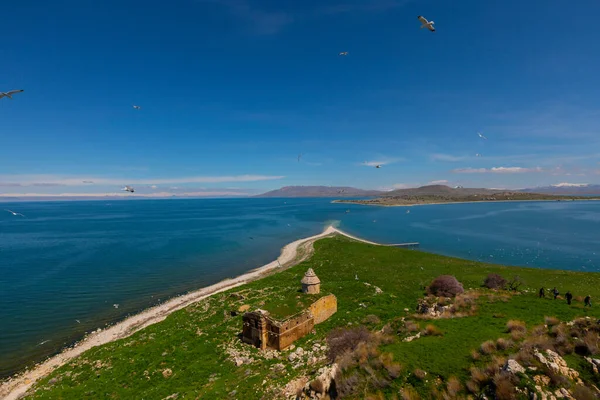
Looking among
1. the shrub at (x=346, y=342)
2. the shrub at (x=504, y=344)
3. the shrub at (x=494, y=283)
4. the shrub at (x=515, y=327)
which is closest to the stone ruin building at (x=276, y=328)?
the shrub at (x=346, y=342)

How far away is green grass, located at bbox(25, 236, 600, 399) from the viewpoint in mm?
15867

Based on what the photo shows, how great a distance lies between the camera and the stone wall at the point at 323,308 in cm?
2592

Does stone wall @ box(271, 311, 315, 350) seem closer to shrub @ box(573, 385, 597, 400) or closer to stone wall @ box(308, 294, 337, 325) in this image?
stone wall @ box(308, 294, 337, 325)

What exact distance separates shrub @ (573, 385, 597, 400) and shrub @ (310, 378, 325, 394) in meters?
9.30

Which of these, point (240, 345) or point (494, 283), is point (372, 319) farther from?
point (494, 283)

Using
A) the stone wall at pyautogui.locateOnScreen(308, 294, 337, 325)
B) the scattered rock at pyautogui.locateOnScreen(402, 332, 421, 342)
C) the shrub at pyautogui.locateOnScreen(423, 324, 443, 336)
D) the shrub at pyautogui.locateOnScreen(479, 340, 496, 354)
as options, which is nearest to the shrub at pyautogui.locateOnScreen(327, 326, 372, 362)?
the scattered rock at pyautogui.locateOnScreen(402, 332, 421, 342)

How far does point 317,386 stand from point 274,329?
9.83 metres

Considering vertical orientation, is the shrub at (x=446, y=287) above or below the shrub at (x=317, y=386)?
below

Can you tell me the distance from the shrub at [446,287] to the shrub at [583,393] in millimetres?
22682

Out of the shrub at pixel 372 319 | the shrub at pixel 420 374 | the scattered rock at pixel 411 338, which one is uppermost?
the shrub at pixel 420 374

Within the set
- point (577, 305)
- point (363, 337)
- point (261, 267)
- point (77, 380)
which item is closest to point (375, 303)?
point (363, 337)

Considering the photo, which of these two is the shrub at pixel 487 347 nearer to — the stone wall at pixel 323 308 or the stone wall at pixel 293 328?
the stone wall at pixel 293 328

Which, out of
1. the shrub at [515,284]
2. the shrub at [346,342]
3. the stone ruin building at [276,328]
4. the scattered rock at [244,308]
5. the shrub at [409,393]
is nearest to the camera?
the shrub at [409,393]

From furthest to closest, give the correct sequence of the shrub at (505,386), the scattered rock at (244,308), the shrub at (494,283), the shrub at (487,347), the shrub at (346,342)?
the shrub at (494,283), the scattered rock at (244,308), the shrub at (346,342), the shrub at (487,347), the shrub at (505,386)
